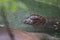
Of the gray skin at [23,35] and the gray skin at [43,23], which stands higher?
the gray skin at [43,23]

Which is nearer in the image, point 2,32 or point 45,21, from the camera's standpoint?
point 2,32

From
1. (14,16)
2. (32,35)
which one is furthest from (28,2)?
(32,35)

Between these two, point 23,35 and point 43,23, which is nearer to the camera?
point 23,35

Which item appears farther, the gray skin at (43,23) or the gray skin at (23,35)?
the gray skin at (43,23)

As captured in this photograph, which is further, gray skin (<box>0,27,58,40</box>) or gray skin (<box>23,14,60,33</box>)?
gray skin (<box>23,14,60,33</box>)

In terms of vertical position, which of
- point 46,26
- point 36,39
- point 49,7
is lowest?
point 36,39

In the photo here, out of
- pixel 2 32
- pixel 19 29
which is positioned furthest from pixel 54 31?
pixel 2 32

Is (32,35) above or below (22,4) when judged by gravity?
below

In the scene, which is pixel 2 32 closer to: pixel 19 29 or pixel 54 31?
pixel 19 29

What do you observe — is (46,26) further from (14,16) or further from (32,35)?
(14,16)

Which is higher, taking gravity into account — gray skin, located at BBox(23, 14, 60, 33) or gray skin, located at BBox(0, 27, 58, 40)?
gray skin, located at BBox(23, 14, 60, 33)
